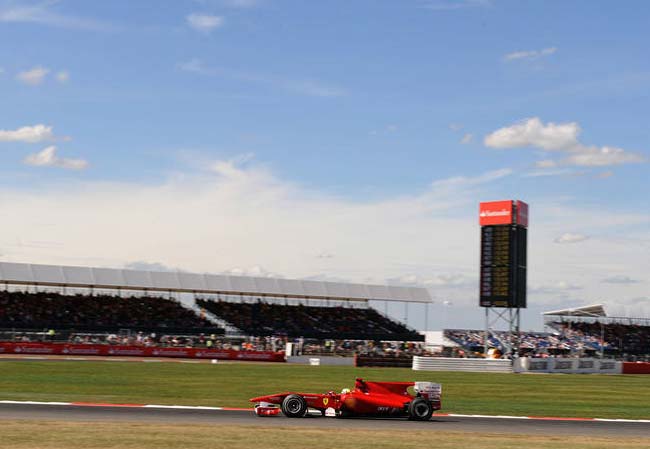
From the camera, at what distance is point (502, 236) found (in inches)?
2073

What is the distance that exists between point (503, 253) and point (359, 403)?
35271 millimetres

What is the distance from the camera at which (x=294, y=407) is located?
60.5 feet

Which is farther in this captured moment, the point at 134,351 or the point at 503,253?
the point at 134,351

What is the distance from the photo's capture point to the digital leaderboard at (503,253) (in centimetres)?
5231

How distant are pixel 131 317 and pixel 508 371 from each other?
115 feet

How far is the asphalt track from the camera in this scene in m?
17.3

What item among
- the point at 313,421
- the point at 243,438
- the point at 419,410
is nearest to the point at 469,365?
the point at 419,410

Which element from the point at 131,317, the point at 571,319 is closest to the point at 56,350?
the point at 131,317

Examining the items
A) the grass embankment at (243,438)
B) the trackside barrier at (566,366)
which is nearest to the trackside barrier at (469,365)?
the trackside barrier at (566,366)

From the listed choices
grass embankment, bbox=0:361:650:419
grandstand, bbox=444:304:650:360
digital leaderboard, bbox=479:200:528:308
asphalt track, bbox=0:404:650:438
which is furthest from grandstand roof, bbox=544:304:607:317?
asphalt track, bbox=0:404:650:438

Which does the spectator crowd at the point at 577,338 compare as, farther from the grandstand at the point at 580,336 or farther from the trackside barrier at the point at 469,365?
the trackside barrier at the point at 469,365

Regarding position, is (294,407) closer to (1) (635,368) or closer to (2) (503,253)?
(2) (503,253)

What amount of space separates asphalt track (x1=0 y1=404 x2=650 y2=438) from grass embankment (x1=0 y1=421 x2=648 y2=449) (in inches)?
35.5

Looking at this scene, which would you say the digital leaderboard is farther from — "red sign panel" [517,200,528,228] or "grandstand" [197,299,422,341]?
"grandstand" [197,299,422,341]
